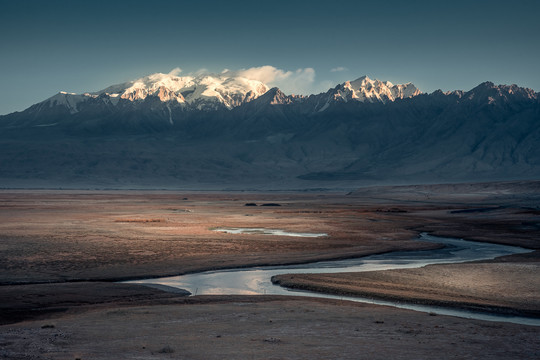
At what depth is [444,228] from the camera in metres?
61.2

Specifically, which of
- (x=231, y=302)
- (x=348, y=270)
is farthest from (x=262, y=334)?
(x=348, y=270)

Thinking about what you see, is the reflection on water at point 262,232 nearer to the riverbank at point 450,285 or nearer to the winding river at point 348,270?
the winding river at point 348,270

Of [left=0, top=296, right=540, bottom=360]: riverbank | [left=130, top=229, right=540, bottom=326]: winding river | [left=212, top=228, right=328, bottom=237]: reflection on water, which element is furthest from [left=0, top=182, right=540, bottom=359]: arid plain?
[left=212, top=228, right=328, bottom=237]: reflection on water

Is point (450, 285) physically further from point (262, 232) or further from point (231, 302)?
point (262, 232)

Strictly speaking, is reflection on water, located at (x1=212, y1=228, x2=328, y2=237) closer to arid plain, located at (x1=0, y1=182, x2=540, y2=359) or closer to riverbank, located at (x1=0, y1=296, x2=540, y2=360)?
arid plain, located at (x1=0, y1=182, x2=540, y2=359)

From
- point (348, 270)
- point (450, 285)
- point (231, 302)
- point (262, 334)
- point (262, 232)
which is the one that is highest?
point (262, 334)

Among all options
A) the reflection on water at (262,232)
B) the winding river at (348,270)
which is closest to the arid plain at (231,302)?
the winding river at (348,270)

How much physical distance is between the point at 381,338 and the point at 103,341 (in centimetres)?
797

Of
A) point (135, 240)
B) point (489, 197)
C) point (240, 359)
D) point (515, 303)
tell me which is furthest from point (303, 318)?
point (489, 197)

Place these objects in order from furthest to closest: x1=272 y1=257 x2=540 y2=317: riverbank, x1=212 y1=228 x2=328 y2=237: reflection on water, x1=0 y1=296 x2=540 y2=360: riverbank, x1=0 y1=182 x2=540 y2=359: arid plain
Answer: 1. x1=212 y1=228 x2=328 y2=237: reflection on water
2. x1=272 y1=257 x2=540 y2=317: riverbank
3. x1=0 y1=182 x2=540 y2=359: arid plain
4. x1=0 y1=296 x2=540 y2=360: riverbank

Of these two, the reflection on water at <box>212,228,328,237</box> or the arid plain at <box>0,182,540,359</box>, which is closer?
the arid plain at <box>0,182,540,359</box>

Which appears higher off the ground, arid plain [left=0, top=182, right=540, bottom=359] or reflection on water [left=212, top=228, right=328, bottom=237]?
arid plain [left=0, top=182, right=540, bottom=359]

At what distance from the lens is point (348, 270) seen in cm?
3491

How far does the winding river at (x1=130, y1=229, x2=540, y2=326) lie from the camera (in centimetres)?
2491
